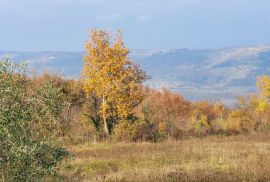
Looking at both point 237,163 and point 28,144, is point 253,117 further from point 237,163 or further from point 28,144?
point 28,144

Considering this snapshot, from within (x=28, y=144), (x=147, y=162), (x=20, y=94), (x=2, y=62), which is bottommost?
(x=147, y=162)

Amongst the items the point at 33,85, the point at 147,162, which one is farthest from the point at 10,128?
the point at 147,162

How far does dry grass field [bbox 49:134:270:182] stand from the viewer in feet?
76.2

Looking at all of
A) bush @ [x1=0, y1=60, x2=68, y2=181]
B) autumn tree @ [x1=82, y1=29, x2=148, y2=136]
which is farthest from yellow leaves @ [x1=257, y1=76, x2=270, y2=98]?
bush @ [x1=0, y1=60, x2=68, y2=181]

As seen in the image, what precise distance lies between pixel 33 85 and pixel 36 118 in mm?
1337

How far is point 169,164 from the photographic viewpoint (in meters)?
31.3

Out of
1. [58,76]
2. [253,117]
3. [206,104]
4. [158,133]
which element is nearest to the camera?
[158,133]

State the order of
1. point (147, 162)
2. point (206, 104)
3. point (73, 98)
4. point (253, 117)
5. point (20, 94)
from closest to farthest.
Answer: point (20, 94) < point (147, 162) < point (73, 98) < point (253, 117) < point (206, 104)

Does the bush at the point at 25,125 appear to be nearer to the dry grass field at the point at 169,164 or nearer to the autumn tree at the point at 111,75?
the dry grass field at the point at 169,164

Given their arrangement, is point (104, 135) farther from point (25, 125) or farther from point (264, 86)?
point (25, 125)

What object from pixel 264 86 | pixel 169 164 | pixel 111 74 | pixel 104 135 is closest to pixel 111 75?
pixel 111 74

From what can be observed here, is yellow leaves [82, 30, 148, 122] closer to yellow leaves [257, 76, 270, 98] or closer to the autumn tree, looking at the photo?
the autumn tree

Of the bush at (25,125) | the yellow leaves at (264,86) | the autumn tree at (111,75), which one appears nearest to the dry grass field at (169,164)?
the bush at (25,125)

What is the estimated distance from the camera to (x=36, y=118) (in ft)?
45.5
